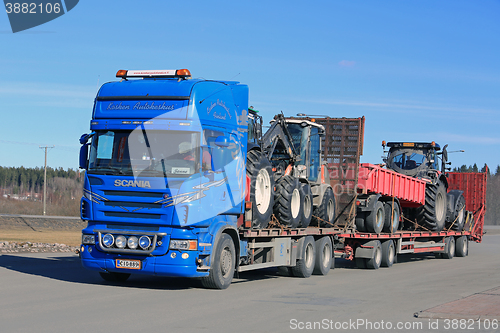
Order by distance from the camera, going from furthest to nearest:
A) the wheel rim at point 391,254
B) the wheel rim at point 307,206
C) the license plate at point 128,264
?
the wheel rim at point 391,254 < the wheel rim at point 307,206 < the license plate at point 128,264

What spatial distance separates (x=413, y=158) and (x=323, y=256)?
9.34 meters

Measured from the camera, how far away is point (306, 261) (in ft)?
51.8

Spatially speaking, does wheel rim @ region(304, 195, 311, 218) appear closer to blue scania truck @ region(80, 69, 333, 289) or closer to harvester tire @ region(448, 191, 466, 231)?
blue scania truck @ region(80, 69, 333, 289)

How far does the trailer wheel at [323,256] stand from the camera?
16.4 m

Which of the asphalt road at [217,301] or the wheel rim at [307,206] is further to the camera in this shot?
the wheel rim at [307,206]

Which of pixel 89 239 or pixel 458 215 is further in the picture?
pixel 458 215

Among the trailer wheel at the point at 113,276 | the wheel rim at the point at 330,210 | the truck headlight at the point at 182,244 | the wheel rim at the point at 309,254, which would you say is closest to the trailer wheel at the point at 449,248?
the wheel rim at the point at 330,210

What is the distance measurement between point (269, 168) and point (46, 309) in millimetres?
6240

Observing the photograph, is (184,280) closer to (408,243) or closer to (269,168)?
(269,168)

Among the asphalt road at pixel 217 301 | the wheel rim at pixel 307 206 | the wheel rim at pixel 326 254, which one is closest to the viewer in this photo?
the asphalt road at pixel 217 301

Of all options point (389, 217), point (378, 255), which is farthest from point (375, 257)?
point (389, 217)

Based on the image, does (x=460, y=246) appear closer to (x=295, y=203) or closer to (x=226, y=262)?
(x=295, y=203)

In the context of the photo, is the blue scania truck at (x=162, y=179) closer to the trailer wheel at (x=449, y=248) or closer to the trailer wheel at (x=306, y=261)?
the trailer wheel at (x=306, y=261)

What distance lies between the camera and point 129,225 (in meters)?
11.5
